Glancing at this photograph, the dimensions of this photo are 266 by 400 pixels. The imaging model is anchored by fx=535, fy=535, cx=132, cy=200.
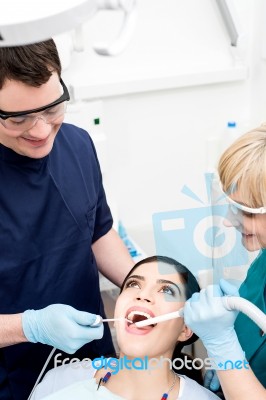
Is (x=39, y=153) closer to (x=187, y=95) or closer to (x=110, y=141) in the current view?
(x=110, y=141)

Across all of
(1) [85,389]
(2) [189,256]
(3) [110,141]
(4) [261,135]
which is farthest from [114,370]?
(3) [110,141]

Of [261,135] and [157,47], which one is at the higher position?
[157,47]

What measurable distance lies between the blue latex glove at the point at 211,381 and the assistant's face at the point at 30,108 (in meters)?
0.78

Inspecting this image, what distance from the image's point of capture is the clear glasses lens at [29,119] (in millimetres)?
1268

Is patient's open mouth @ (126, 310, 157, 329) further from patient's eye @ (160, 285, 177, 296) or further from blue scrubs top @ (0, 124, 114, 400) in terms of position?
blue scrubs top @ (0, 124, 114, 400)

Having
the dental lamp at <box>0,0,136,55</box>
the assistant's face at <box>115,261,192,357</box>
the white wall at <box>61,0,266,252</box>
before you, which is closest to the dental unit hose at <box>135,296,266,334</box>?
the assistant's face at <box>115,261,192,357</box>

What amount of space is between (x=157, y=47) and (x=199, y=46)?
219 millimetres

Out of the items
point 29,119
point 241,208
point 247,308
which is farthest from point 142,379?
point 29,119

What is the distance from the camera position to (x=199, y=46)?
104 inches

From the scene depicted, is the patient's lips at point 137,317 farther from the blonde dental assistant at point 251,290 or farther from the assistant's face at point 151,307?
the blonde dental assistant at point 251,290

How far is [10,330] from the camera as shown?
1.37 metres

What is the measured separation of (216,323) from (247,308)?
0.29ft

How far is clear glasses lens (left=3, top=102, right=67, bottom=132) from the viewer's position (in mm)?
1268

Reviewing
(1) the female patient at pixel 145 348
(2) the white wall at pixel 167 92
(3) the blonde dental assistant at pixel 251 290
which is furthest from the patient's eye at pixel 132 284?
(2) the white wall at pixel 167 92
